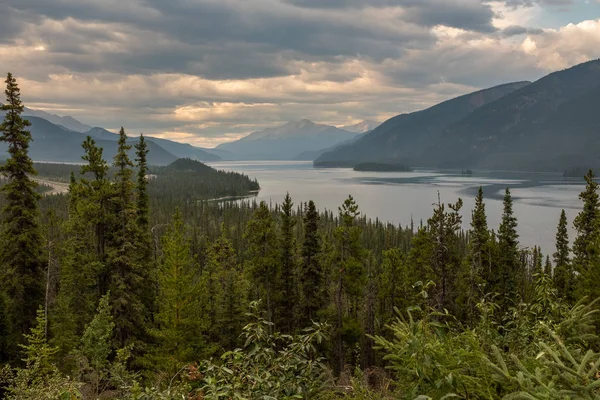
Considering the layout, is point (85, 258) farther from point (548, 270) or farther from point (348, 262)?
point (548, 270)

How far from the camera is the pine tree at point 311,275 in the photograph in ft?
116

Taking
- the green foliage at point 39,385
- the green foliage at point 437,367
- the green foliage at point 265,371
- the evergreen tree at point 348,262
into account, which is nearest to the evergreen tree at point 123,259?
the green foliage at point 39,385

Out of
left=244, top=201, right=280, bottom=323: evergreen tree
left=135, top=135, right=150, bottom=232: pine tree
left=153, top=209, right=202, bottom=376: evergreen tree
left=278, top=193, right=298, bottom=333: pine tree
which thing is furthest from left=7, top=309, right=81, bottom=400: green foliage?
left=278, top=193, right=298, bottom=333: pine tree

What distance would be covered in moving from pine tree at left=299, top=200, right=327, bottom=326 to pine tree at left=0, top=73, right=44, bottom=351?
20266 mm

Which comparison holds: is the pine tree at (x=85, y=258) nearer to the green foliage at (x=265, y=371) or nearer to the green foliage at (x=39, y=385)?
the green foliage at (x=39, y=385)

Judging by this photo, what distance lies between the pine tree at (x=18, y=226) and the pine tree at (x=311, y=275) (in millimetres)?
20266

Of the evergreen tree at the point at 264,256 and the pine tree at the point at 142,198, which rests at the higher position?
the pine tree at the point at 142,198

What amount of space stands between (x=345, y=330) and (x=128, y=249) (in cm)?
1902

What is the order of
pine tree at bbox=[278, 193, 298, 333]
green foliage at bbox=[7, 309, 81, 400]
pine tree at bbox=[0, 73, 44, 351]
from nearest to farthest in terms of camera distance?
green foliage at bbox=[7, 309, 81, 400] < pine tree at bbox=[0, 73, 44, 351] < pine tree at bbox=[278, 193, 298, 333]

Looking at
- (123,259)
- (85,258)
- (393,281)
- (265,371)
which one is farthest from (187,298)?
(393,281)

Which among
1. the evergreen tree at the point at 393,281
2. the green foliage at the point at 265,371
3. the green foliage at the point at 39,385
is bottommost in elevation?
the evergreen tree at the point at 393,281

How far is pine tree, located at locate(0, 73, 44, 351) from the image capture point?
82.8 ft

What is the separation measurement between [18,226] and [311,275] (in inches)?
887

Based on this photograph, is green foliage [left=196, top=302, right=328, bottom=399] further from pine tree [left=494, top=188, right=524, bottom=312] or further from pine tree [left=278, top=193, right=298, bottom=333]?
pine tree [left=494, top=188, right=524, bottom=312]
